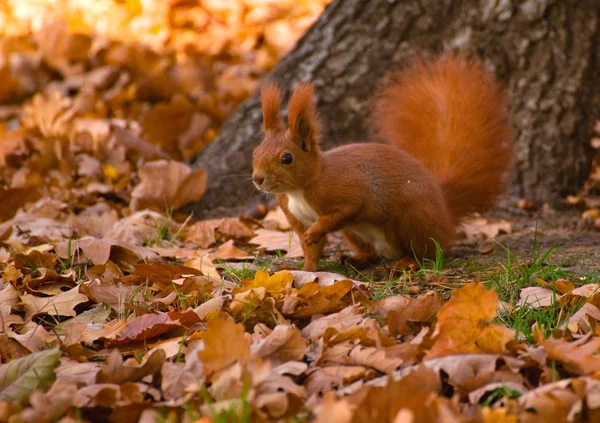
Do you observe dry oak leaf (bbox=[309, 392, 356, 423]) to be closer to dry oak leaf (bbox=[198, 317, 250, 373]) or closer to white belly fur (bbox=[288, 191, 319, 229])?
dry oak leaf (bbox=[198, 317, 250, 373])

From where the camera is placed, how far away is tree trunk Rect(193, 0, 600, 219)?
3.60 m

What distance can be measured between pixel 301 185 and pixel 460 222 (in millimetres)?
787

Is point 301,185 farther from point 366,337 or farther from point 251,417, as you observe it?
point 251,417

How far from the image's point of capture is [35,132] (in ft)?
14.5

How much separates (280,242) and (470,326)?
141 centimetres

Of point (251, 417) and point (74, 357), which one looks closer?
point (251, 417)

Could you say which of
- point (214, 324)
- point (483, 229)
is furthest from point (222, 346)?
point (483, 229)

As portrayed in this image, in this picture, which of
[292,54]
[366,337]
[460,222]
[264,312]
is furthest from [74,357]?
[292,54]

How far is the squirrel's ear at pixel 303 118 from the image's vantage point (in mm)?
2602

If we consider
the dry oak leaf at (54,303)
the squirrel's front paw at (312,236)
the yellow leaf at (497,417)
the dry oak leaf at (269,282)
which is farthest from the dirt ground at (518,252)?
the yellow leaf at (497,417)

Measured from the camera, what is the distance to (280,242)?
3.08 metres

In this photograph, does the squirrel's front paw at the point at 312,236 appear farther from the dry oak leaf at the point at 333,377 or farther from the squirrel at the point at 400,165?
the dry oak leaf at the point at 333,377

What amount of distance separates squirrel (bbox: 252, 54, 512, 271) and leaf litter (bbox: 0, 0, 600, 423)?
225 mm

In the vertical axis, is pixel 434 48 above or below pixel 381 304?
above
